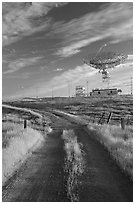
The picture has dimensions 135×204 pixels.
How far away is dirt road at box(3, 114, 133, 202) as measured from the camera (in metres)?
6.22

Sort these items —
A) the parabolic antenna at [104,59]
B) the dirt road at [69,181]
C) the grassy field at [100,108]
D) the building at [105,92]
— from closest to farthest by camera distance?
1. the dirt road at [69,181]
2. the grassy field at [100,108]
3. the parabolic antenna at [104,59]
4. the building at [105,92]

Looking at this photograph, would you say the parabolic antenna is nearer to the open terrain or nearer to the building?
the building

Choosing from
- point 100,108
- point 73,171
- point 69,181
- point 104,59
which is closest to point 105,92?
point 104,59

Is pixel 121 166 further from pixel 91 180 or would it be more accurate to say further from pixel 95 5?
pixel 95 5

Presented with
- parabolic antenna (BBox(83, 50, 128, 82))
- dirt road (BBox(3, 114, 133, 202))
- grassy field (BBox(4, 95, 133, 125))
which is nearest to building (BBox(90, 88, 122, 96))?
grassy field (BBox(4, 95, 133, 125))

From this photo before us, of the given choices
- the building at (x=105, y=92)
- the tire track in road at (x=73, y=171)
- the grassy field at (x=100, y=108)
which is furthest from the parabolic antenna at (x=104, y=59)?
the tire track in road at (x=73, y=171)

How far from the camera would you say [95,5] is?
9961 mm

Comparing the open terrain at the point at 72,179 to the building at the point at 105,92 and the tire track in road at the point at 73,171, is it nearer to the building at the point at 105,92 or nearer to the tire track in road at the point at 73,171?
the tire track in road at the point at 73,171

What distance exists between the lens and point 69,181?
282 inches

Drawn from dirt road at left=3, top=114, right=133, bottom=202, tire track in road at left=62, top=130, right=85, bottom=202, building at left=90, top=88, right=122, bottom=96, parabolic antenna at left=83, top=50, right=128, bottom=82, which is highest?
parabolic antenna at left=83, top=50, right=128, bottom=82

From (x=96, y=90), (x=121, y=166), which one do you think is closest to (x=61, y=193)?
(x=121, y=166)

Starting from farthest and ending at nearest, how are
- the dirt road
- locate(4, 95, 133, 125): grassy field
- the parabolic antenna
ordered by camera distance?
the parabolic antenna → locate(4, 95, 133, 125): grassy field → the dirt road

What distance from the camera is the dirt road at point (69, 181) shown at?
6.22 metres

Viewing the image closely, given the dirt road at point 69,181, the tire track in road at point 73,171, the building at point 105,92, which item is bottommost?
the dirt road at point 69,181
